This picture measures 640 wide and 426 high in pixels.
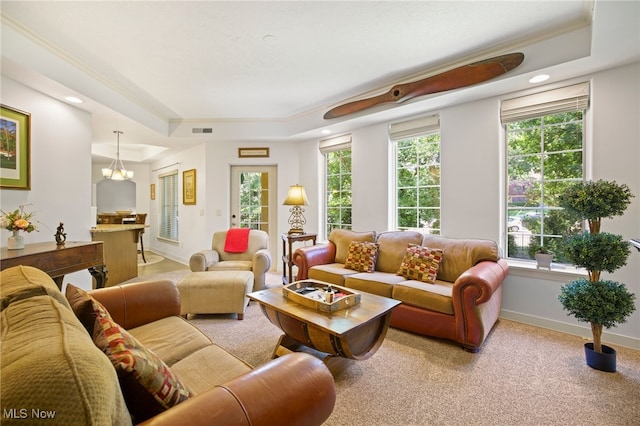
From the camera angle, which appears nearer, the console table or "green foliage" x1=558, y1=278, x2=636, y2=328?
"green foliage" x1=558, y1=278, x2=636, y2=328

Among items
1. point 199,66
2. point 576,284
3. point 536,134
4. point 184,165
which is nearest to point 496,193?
point 536,134

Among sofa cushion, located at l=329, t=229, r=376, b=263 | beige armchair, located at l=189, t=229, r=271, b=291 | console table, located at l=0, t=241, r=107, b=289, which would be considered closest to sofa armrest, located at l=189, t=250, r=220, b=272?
beige armchair, located at l=189, t=229, r=271, b=291

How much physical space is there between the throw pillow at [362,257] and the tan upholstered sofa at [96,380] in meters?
2.13

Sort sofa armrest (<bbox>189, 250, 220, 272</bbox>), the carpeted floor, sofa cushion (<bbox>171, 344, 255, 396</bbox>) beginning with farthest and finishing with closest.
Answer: sofa armrest (<bbox>189, 250, 220, 272</bbox>), the carpeted floor, sofa cushion (<bbox>171, 344, 255, 396</bbox>)

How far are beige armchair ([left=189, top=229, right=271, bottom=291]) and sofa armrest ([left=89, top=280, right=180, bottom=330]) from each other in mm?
1461

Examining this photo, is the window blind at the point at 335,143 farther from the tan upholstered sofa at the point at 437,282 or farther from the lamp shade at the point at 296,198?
the tan upholstered sofa at the point at 437,282

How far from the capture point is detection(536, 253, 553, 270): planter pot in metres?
2.79

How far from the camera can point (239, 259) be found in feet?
12.8

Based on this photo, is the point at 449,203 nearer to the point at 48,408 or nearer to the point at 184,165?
the point at 48,408

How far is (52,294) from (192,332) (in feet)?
2.70

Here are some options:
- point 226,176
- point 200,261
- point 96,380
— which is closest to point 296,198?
point 200,261

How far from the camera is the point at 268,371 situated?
3.09 feet

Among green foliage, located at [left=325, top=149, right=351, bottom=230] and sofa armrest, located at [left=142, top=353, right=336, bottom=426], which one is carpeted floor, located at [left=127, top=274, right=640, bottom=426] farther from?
green foliage, located at [left=325, top=149, right=351, bottom=230]

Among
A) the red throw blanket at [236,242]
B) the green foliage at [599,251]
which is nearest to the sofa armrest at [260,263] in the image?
the red throw blanket at [236,242]
